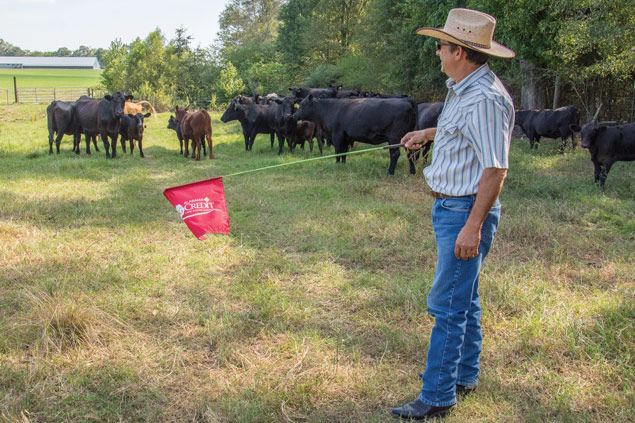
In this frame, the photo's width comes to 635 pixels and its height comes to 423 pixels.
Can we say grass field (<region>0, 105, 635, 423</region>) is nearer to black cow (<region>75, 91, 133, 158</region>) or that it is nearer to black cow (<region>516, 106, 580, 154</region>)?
black cow (<region>75, 91, 133, 158</region>)

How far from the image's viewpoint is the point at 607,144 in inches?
375

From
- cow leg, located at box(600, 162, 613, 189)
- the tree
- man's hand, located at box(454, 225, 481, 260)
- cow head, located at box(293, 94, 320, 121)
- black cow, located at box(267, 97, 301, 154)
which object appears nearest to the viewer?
man's hand, located at box(454, 225, 481, 260)

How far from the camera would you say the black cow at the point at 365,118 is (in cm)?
1120

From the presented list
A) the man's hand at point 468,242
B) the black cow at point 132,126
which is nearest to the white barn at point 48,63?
the black cow at point 132,126

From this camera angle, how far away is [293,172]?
11.2 m

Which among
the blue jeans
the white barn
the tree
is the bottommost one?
the blue jeans

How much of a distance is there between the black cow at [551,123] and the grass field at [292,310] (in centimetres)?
632

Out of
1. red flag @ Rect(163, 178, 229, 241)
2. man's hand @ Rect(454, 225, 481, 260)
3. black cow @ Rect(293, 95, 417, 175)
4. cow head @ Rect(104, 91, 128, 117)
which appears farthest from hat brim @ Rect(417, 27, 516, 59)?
cow head @ Rect(104, 91, 128, 117)

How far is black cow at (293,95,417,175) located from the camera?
1120cm

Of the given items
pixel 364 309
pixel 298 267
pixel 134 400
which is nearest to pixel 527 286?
pixel 364 309

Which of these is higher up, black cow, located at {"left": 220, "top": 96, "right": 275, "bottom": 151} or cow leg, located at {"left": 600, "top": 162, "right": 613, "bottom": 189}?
black cow, located at {"left": 220, "top": 96, "right": 275, "bottom": 151}

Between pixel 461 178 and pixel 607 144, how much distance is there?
27.7ft

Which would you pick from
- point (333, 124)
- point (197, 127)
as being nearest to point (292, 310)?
point (333, 124)

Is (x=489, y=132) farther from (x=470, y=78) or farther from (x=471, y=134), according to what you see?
(x=470, y=78)
